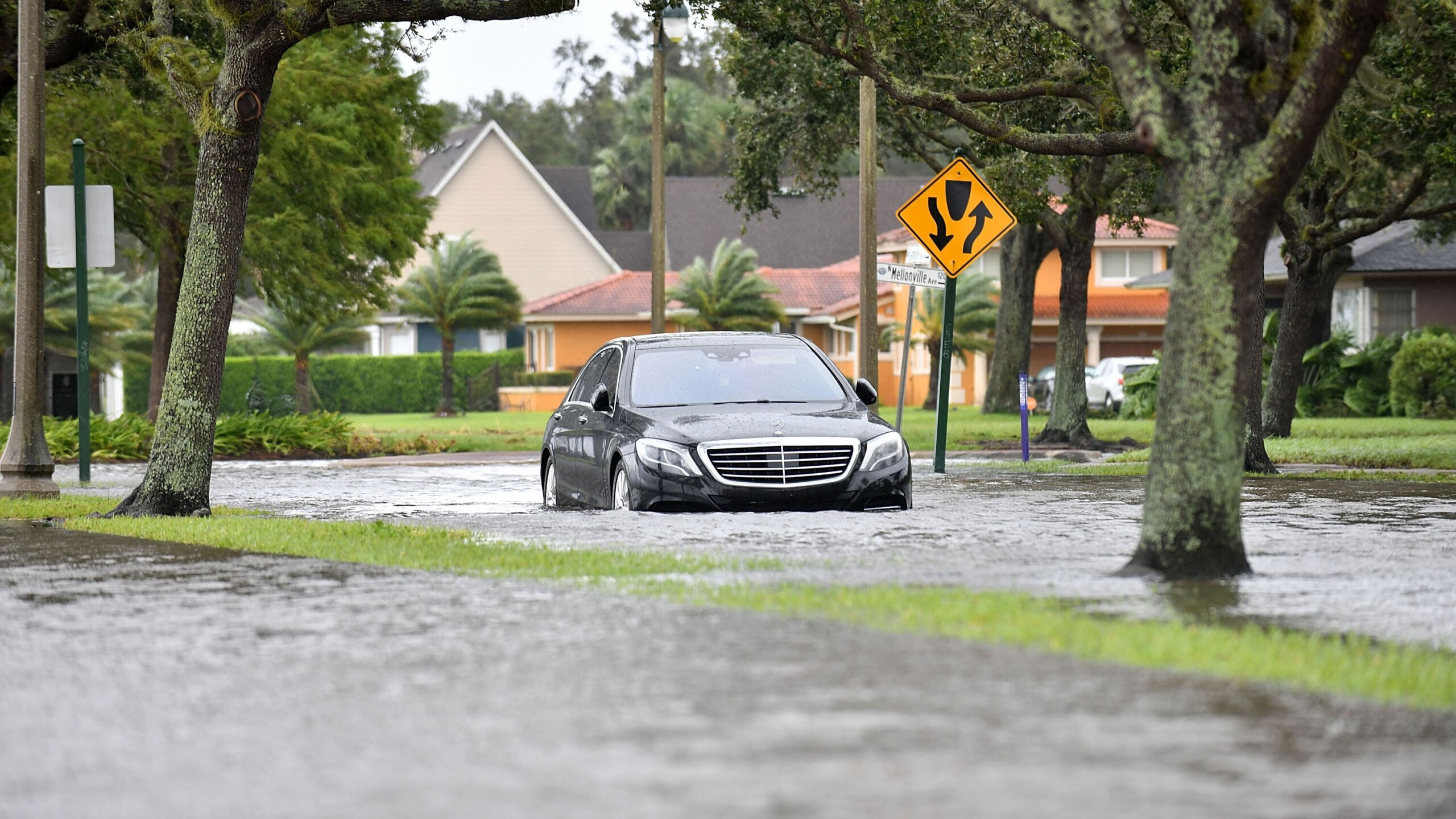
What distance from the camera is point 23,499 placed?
53.9 feet

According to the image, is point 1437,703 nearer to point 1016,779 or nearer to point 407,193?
point 1016,779

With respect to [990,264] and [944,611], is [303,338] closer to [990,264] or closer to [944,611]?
[990,264]

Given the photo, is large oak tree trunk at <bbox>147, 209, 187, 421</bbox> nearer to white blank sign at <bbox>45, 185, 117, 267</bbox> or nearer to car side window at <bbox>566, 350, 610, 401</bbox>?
white blank sign at <bbox>45, 185, 117, 267</bbox>

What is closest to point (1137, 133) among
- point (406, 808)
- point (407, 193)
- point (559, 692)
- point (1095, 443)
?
point (559, 692)

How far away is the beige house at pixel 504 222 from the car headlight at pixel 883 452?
163 ft

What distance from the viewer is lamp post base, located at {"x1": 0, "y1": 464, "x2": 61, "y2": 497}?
1698cm

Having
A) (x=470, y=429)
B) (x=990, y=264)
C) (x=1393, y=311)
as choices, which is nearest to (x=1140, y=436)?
(x=470, y=429)

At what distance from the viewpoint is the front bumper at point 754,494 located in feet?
42.4

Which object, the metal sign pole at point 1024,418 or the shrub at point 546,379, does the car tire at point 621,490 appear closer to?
the metal sign pole at point 1024,418

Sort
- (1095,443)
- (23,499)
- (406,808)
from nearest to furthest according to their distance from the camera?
(406,808) → (23,499) → (1095,443)

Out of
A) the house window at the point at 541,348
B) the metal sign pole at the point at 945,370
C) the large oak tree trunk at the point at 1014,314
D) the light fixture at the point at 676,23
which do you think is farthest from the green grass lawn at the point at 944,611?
the house window at the point at 541,348

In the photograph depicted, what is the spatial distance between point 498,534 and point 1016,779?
7.79 metres

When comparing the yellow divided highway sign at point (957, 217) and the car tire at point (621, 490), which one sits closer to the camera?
the car tire at point (621, 490)

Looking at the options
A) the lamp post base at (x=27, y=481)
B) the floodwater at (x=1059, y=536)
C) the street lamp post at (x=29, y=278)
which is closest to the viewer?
the floodwater at (x=1059, y=536)
